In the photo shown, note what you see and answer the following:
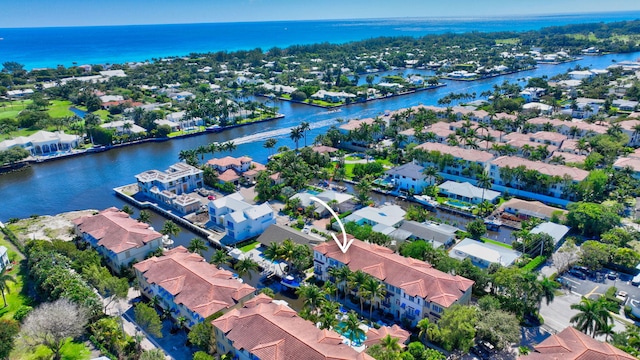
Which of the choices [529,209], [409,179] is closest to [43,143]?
[409,179]

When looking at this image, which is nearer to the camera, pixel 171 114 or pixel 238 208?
pixel 238 208

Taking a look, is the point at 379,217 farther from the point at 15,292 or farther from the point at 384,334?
the point at 15,292

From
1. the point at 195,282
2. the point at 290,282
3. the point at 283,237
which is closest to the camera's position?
the point at 195,282

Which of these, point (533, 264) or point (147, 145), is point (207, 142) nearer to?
point (147, 145)

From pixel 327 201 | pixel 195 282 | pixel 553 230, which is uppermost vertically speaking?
pixel 195 282

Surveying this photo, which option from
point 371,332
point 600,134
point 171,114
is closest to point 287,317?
point 371,332

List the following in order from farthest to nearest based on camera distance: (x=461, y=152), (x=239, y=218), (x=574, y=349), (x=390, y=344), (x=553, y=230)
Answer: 1. (x=461, y=152)
2. (x=239, y=218)
3. (x=553, y=230)
4. (x=390, y=344)
5. (x=574, y=349)
